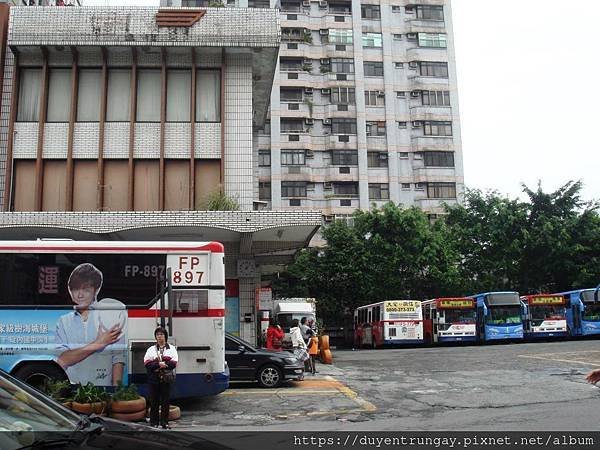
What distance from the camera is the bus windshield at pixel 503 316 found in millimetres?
31984

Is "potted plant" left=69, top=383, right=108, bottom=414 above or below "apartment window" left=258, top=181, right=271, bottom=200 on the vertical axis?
below

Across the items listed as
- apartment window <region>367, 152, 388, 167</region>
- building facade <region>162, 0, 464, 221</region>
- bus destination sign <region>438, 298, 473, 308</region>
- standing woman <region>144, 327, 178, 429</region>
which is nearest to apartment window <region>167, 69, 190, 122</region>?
standing woman <region>144, 327, 178, 429</region>

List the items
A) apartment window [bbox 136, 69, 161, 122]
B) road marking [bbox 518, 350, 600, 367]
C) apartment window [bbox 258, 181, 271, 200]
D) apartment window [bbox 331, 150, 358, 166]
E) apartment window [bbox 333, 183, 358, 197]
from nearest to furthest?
road marking [bbox 518, 350, 600, 367] → apartment window [bbox 136, 69, 161, 122] → apartment window [bbox 258, 181, 271, 200] → apartment window [bbox 333, 183, 358, 197] → apartment window [bbox 331, 150, 358, 166]

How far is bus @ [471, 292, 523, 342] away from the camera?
31969mm

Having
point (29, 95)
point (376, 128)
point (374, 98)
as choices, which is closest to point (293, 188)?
point (376, 128)

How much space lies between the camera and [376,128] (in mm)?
53094

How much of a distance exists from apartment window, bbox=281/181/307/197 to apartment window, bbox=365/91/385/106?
9659 millimetres

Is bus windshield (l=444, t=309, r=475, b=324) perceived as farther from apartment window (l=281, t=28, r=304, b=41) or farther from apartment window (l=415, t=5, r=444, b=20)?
apartment window (l=415, t=5, r=444, b=20)

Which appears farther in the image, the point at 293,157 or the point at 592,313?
the point at 293,157

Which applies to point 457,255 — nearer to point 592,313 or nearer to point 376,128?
point 592,313

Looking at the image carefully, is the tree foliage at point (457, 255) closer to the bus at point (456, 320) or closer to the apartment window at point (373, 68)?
the bus at point (456, 320)

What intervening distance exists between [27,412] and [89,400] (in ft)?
19.9

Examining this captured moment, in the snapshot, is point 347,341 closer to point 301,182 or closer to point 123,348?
point 301,182

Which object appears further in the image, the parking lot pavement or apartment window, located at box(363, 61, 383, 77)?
apartment window, located at box(363, 61, 383, 77)
